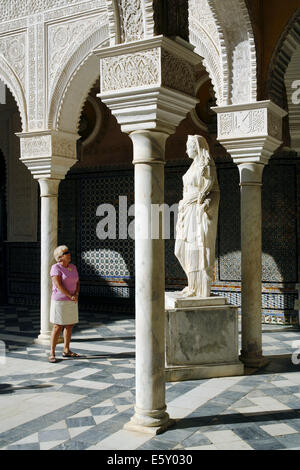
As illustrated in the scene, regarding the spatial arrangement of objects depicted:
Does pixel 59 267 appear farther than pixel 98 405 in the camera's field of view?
Yes

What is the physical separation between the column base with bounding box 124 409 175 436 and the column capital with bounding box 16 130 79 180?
13.3ft

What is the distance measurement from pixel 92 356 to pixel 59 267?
3.82 ft

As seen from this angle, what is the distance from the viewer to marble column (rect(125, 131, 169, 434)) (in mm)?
3570

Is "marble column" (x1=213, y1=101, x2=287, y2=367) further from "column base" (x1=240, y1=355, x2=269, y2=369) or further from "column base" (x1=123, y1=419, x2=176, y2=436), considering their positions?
"column base" (x1=123, y1=419, x2=176, y2=436)

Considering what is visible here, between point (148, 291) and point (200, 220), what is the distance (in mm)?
1878

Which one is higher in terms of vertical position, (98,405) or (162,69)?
(162,69)

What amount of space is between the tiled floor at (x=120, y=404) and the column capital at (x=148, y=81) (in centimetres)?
207

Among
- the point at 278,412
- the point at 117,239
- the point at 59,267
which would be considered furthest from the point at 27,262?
the point at 278,412

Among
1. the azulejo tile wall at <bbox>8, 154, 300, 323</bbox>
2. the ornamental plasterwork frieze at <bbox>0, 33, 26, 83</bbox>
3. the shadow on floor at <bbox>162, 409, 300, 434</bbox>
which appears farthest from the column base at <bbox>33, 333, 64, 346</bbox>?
the ornamental plasterwork frieze at <bbox>0, 33, 26, 83</bbox>

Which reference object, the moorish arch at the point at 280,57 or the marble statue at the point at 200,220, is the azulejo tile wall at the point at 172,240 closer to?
the moorish arch at the point at 280,57

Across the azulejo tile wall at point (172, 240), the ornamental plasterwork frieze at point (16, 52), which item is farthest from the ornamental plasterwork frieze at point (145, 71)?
the azulejo tile wall at point (172, 240)

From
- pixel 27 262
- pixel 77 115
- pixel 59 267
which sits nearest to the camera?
pixel 59 267

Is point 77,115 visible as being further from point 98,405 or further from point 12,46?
point 98,405

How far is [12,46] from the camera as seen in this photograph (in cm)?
725
